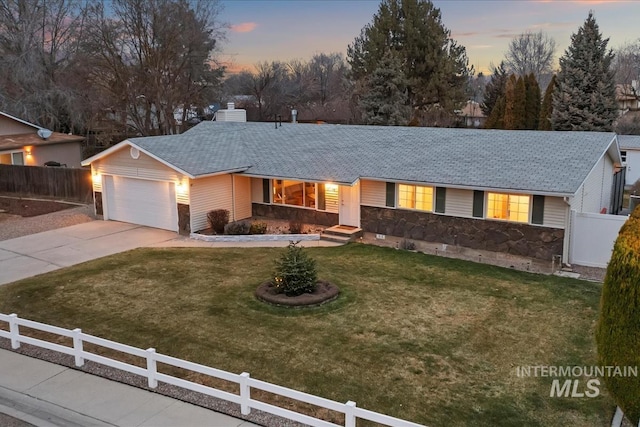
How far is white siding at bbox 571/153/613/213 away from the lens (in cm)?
1644

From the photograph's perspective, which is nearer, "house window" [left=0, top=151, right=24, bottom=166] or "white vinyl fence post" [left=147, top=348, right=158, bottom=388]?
"white vinyl fence post" [left=147, top=348, right=158, bottom=388]

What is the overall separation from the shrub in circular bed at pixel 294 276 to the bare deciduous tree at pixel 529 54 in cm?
6864

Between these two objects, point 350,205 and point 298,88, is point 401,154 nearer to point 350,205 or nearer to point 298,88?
point 350,205

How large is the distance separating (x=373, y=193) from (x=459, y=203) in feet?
10.3

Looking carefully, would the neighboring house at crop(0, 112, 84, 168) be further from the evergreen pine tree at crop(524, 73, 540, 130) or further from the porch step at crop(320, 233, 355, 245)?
the evergreen pine tree at crop(524, 73, 540, 130)

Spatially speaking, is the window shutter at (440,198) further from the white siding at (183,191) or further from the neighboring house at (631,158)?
the neighboring house at (631,158)

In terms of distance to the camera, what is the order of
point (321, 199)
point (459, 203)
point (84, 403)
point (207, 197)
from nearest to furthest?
point (84, 403) → point (459, 203) → point (207, 197) → point (321, 199)

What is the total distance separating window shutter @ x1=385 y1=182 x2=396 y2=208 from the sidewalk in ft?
38.4

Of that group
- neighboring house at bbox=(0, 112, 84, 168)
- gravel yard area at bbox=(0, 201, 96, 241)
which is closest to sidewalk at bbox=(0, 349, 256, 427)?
gravel yard area at bbox=(0, 201, 96, 241)

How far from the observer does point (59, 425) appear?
761cm

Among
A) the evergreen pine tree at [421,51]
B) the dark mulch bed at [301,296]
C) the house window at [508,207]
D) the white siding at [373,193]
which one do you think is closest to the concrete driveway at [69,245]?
the dark mulch bed at [301,296]

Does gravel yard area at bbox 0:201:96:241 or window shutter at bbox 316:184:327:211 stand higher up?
window shutter at bbox 316:184:327:211

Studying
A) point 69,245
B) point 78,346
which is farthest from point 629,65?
point 78,346

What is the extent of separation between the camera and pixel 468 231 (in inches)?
670
